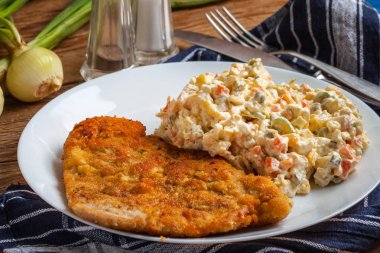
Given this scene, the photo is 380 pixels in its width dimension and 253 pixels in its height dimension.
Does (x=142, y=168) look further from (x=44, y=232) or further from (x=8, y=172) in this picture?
(x=8, y=172)

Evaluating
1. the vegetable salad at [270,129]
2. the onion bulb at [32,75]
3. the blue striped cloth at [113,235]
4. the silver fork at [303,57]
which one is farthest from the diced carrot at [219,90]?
the onion bulb at [32,75]

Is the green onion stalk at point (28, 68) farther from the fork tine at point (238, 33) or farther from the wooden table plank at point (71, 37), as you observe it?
the fork tine at point (238, 33)

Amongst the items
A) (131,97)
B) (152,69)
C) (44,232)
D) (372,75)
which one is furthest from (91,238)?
(372,75)

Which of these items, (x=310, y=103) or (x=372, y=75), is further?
(x=372, y=75)

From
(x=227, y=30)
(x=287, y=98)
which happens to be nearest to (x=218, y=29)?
(x=227, y=30)

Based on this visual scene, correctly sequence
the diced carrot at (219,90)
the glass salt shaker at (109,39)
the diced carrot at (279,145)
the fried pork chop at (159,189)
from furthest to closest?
the glass salt shaker at (109,39), the diced carrot at (219,90), the diced carrot at (279,145), the fried pork chop at (159,189)
